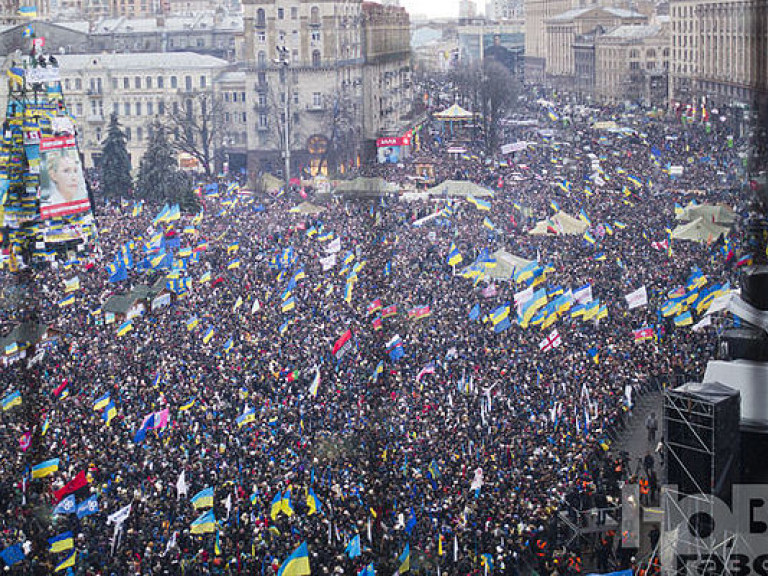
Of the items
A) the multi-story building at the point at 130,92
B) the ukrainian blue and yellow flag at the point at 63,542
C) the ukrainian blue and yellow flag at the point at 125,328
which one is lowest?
the ukrainian blue and yellow flag at the point at 63,542

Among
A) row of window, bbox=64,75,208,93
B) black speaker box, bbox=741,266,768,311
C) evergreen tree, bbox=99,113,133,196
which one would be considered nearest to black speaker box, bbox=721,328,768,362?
black speaker box, bbox=741,266,768,311

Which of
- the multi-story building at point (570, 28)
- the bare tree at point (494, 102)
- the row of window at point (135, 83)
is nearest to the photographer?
the row of window at point (135, 83)

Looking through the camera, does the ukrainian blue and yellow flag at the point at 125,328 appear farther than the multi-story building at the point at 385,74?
No

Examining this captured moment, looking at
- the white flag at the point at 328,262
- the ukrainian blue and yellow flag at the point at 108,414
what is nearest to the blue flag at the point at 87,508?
the ukrainian blue and yellow flag at the point at 108,414

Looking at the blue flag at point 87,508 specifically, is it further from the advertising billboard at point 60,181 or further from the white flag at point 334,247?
the advertising billboard at point 60,181

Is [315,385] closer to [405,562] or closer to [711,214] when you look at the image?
[405,562]

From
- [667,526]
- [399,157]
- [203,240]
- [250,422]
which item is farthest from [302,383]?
[399,157]
